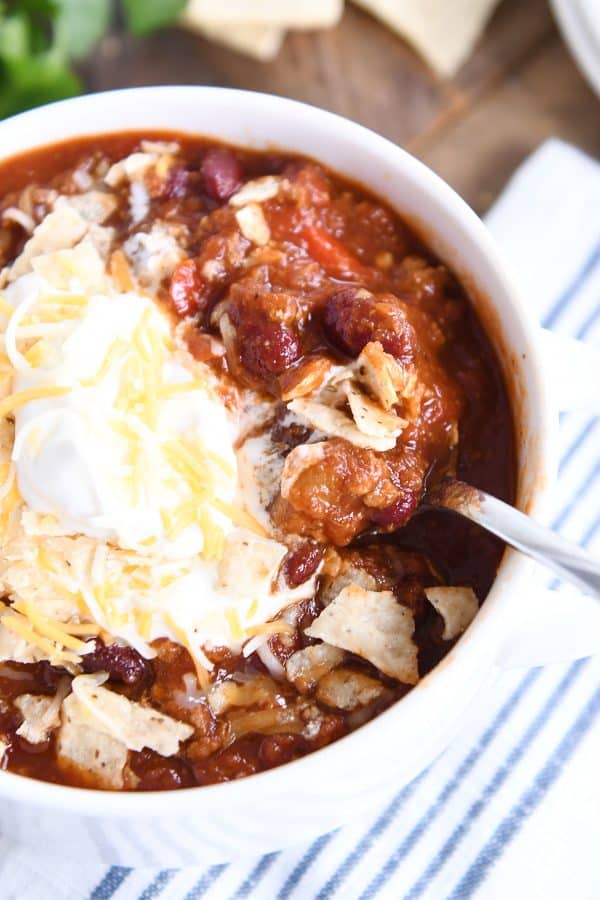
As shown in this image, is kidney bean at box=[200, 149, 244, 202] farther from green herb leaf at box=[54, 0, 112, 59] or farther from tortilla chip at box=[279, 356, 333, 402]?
green herb leaf at box=[54, 0, 112, 59]

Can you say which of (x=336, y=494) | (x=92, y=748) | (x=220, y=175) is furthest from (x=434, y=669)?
(x=220, y=175)

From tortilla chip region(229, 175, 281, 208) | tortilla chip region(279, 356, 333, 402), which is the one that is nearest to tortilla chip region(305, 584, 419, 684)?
tortilla chip region(279, 356, 333, 402)

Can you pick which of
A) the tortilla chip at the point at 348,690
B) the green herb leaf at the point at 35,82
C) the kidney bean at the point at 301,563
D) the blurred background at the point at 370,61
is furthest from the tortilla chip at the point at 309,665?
the green herb leaf at the point at 35,82

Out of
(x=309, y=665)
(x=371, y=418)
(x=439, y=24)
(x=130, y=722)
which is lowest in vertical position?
(x=130, y=722)

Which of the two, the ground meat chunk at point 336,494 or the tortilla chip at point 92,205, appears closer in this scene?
the ground meat chunk at point 336,494

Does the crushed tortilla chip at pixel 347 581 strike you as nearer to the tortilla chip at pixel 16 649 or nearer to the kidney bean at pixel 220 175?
the tortilla chip at pixel 16 649

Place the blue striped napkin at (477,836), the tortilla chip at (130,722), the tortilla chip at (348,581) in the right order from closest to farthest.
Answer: the tortilla chip at (130,722)
the tortilla chip at (348,581)
the blue striped napkin at (477,836)

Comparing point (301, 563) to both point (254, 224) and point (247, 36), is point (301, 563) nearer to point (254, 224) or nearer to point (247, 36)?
point (254, 224)
